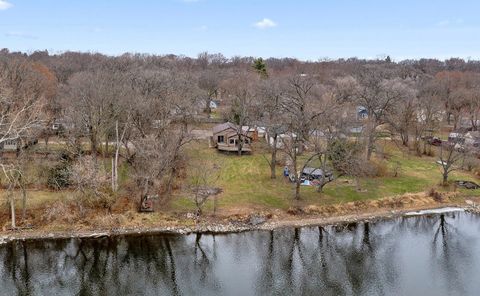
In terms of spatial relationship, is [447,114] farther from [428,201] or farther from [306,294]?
[306,294]

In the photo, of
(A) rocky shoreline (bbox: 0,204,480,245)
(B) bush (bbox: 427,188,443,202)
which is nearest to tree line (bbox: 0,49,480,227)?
(A) rocky shoreline (bbox: 0,204,480,245)

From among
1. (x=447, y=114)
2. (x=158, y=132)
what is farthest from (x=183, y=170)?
(x=447, y=114)

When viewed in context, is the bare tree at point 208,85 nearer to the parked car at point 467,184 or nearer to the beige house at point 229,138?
the beige house at point 229,138

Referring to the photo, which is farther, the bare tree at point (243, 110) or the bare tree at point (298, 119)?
the bare tree at point (243, 110)

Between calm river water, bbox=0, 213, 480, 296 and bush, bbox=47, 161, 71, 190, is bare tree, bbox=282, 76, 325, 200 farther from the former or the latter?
bush, bbox=47, 161, 71, 190

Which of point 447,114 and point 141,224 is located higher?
point 447,114

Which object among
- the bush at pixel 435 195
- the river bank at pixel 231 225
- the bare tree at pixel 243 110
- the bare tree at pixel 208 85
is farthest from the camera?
the bare tree at pixel 208 85

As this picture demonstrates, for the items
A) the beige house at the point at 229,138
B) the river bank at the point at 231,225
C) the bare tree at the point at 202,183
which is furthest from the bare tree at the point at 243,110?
the river bank at the point at 231,225
